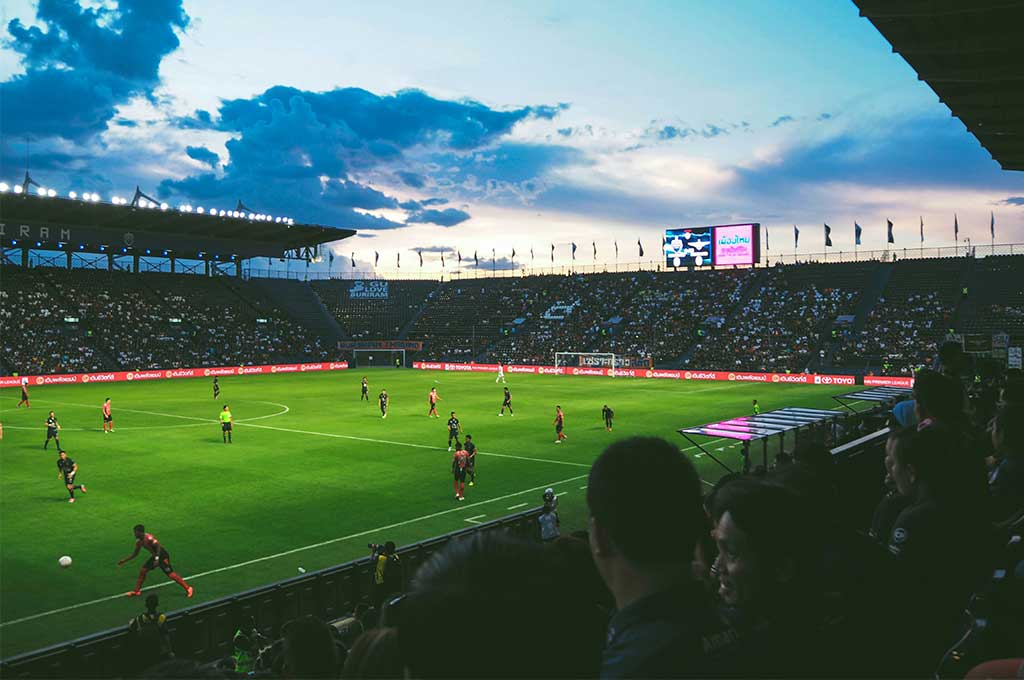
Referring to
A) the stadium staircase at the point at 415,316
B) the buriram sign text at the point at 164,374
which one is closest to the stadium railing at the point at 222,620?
the buriram sign text at the point at 164,374

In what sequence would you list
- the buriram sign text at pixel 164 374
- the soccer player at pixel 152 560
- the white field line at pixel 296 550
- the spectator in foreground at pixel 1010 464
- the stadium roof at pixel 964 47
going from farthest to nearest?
the buriram sign text at pixel 164 374 → the soccer player at pixel 152 560 → the white field line at pixel 296 550 → the stadium roof at pixel 964 47 → the spectator in foreground at pixel 1010 464

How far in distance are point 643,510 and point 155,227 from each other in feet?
300

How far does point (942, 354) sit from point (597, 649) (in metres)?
14.4

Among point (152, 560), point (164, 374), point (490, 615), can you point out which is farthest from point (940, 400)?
point (164, 374)

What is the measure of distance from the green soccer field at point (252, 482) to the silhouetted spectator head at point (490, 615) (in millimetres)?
14245

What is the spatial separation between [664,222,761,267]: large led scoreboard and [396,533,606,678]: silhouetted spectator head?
82.8 metres

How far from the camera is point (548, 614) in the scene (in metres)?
1.99

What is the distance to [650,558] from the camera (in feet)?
8.61

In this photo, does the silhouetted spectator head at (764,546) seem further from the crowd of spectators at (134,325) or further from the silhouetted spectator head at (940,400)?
the crowd of spectators at (134,325)

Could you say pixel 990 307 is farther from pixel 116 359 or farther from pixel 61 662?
pixel 116 359

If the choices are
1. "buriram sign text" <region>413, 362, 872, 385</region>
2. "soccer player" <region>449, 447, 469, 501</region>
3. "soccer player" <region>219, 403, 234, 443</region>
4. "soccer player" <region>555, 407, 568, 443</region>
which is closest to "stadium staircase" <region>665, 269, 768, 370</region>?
"buriram sign text" <region>413, 362, 872, 385</region>

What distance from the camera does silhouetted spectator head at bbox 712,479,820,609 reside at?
10.9 feet

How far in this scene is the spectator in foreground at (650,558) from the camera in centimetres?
244

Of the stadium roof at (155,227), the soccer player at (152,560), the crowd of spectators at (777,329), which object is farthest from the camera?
the crowd of spectators at (777,329)
